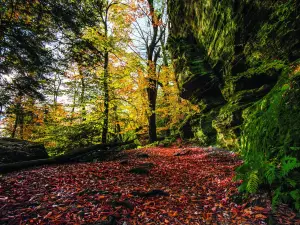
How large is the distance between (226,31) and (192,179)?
7.30 meters

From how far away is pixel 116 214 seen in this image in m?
2.99

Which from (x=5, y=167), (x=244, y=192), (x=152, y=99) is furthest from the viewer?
(x=152, y=99)

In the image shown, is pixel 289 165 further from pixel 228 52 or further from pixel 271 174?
pixel 228 52

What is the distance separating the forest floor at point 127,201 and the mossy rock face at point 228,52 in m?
1.46

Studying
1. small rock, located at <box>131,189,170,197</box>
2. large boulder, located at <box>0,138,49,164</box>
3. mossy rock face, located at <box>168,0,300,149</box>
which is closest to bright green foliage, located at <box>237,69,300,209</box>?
mossy rock face, located at <box>168,0,300,149</box>

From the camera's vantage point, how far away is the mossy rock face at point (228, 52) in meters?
5.84

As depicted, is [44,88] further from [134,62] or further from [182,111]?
[182,111]

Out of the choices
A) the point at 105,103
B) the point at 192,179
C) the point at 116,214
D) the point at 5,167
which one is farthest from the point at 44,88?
the point at 192,179

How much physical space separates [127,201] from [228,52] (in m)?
8.37

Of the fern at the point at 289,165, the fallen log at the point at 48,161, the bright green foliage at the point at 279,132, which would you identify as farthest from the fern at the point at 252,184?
the fallen log at the point at 48,161

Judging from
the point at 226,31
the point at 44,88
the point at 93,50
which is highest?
the point at 226,31

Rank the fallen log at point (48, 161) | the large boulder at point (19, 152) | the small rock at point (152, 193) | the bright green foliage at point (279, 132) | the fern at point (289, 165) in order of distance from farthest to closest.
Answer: the large boulder at point (19, 152) → the fallen log at point (48, 161) → the small rock at point (152, 193) → the bright green foliage at point (279, 132) → the fern at point (289, 165)

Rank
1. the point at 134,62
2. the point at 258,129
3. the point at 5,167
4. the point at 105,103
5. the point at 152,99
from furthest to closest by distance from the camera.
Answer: the point at 152,99, the point at 134,62, the point at 105,103, the point at 5,167, the point at 258,129

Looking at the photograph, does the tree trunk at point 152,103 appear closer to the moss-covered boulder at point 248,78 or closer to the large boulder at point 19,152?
the moss-covered boulder at point 248,78
